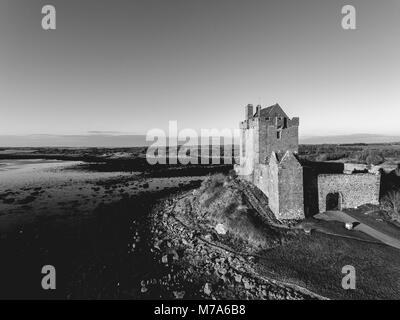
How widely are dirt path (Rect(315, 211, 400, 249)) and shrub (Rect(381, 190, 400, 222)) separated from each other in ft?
11.9

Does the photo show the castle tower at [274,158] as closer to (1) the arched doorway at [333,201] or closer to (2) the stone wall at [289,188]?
(2) the stone wall at [289,188]

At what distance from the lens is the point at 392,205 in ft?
74.9

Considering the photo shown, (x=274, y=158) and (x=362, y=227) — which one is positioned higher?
(x=274, y=158)

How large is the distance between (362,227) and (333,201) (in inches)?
166

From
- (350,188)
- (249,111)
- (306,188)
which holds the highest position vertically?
(249,111)

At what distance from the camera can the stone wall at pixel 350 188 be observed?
23062 mm

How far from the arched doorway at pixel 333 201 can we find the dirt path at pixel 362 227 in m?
0.77

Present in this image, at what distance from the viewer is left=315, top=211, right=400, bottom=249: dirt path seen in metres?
17.6

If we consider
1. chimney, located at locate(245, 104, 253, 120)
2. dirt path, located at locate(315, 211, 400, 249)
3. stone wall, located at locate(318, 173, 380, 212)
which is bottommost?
dirt path, located at locate(315, 211, 400, 249)

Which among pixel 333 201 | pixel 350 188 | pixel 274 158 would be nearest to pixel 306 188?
pixel 333 201

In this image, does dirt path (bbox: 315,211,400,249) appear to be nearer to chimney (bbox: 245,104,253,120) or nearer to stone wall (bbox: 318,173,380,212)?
stone wall (bbox: 318,173,380,212)

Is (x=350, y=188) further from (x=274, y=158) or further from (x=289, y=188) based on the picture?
(x=274, y=158)

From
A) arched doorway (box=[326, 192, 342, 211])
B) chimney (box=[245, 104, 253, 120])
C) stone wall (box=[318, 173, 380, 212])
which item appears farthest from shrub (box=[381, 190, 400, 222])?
chimney (box=[245, 104, 253, 120])

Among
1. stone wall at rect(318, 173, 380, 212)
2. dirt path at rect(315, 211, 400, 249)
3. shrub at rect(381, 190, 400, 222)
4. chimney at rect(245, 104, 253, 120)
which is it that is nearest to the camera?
dirt path at rect(315, 211, 400, 249)
